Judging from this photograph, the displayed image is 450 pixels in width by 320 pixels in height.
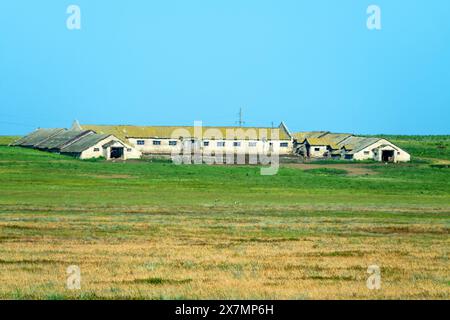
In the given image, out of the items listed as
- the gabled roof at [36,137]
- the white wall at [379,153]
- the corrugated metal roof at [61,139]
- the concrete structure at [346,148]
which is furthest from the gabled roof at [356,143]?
the gabled roof at [36,137]

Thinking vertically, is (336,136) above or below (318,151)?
above

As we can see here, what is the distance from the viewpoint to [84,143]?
399ft

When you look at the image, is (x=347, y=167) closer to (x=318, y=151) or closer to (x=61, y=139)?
(x=318, y=151)

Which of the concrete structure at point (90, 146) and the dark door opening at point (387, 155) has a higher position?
the concrete structure at point (90, 146)

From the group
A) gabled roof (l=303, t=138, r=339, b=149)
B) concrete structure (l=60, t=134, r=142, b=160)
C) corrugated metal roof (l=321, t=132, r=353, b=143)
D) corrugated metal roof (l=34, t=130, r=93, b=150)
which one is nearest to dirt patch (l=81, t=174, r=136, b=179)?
concrete structure (l=60, t=134, r=142, b=160)

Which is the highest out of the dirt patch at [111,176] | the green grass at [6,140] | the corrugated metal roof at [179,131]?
the corrugated metal roof at [179,131]

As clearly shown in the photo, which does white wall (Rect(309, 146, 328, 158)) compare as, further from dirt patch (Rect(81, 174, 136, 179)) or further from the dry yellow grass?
the dry yellow grass

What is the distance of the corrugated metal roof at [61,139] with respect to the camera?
420 ft

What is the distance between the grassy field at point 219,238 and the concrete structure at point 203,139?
172 feet

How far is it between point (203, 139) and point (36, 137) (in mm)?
30439

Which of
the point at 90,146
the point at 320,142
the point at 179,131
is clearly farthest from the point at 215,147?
the point at 90,146

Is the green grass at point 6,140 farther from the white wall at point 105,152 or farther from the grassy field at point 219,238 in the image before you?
the grassy field at point 219,238

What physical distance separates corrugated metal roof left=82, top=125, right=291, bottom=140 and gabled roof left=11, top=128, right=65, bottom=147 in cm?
700

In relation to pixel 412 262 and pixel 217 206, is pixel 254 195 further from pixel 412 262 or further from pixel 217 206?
pixel 412 262
